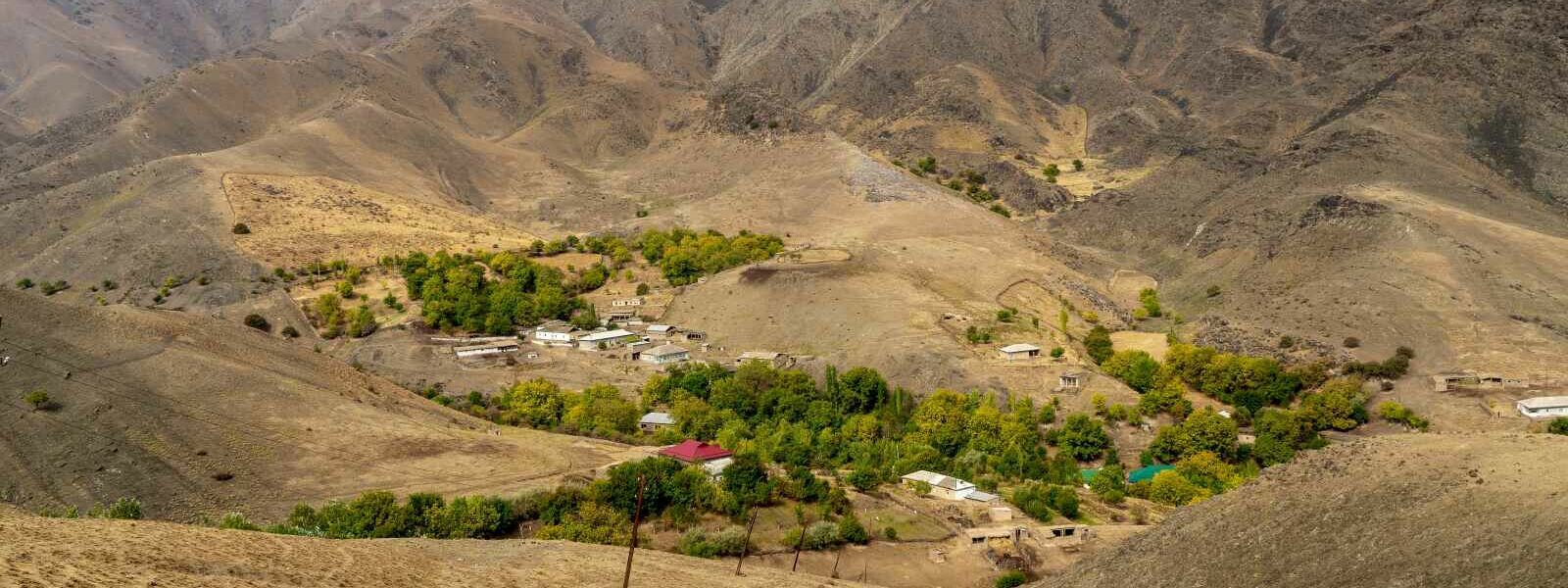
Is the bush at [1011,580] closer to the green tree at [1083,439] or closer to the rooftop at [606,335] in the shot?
the green tree at [1083,439]

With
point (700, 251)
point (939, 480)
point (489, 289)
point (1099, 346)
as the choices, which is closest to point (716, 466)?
point (939, 480)

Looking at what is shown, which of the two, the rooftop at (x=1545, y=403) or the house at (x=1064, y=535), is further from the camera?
the rooftop at (x=1545, y=403)

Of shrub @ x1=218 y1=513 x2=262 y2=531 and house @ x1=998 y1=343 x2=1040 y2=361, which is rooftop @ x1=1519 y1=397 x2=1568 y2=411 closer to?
house @ x1=998 y1=343 x2=1040 y2=361

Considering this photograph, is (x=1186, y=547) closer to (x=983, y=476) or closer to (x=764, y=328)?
(x=983, y=476)

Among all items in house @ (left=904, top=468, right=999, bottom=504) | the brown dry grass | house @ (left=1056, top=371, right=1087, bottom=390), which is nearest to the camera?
house @ (left=904, top=468, right=999, bottom=504)

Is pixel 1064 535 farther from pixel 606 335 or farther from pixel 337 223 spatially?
pixel 337 223

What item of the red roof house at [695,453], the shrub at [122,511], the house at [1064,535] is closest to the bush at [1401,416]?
the house at [1064,535]

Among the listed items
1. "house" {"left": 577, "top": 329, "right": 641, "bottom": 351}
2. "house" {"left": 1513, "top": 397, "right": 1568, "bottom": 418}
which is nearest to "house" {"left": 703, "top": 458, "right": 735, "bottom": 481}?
"house" {"left": 577, "top": 329, "right": 641, "bottom": 351}
